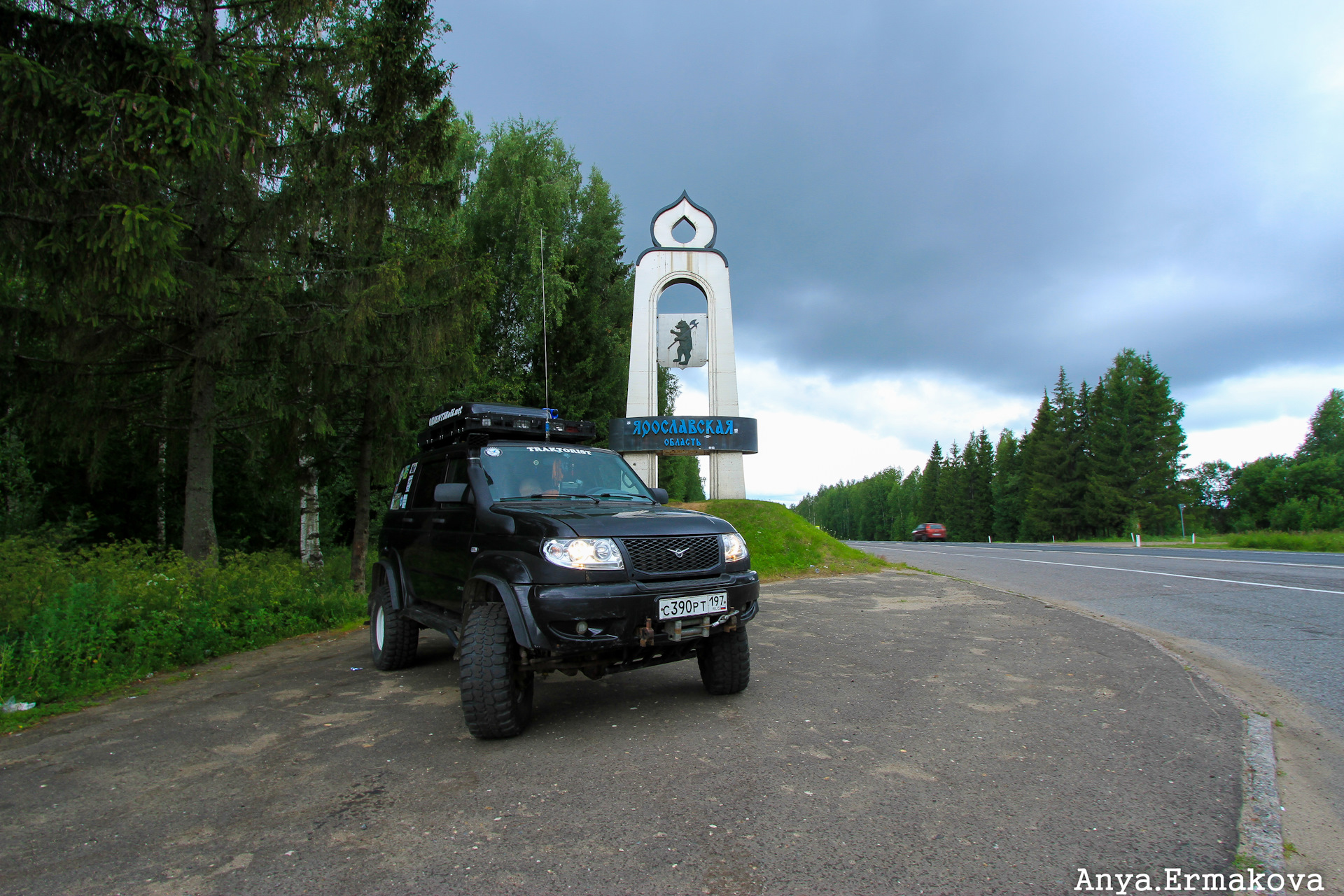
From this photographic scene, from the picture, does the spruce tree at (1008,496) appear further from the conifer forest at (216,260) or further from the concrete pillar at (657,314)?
the conifer forest at (216,260)

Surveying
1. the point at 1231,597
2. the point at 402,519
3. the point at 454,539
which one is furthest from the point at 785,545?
the point at 454,539

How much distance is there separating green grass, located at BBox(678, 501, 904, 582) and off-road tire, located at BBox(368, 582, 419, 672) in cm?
819

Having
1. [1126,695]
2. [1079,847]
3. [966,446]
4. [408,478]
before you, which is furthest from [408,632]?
[966,446]

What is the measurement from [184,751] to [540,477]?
2.94 m

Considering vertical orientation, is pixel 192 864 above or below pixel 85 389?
below

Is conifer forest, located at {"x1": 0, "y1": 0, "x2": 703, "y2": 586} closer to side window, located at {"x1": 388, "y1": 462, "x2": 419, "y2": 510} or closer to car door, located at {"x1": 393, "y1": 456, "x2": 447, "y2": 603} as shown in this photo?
side window, located at {"x1": 388, "y1": 462, "x2": 419, "y2": 510}

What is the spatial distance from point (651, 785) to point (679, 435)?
50.8 feet

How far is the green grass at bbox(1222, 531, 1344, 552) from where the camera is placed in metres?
22.7

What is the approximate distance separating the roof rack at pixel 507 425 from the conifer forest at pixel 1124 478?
149ft

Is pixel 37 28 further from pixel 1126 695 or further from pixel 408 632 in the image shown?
pixel 1126 695

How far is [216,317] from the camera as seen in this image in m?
9.80

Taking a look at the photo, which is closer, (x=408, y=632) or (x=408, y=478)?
(x=408, y=632)

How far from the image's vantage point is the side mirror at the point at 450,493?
5.23 meters

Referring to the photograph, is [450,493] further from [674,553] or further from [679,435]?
[679,435]
